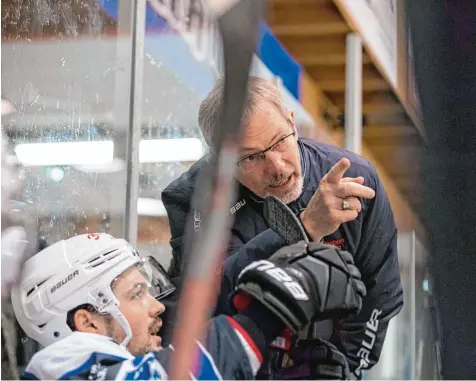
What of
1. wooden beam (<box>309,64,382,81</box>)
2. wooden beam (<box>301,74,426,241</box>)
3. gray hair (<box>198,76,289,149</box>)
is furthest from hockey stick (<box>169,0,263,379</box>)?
wooden beam (<box>301,74,426,241</box>)

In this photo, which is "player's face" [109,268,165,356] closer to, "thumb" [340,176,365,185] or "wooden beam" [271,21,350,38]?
"thumb" [340,176,365,185]

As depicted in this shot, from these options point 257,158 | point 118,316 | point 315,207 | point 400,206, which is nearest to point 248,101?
point 257,158

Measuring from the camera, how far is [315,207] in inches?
54.4

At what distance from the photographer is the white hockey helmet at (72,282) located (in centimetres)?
145

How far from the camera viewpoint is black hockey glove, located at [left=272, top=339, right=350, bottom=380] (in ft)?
4.47

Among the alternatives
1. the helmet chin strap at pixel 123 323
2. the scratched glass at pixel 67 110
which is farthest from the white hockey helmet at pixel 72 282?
the scratched glass at pixel 67 110

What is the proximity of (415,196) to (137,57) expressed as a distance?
0.62 metres

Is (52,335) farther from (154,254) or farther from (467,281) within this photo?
(467,281)

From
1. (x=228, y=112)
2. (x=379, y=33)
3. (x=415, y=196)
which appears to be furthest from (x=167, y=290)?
(x=379, y=33)

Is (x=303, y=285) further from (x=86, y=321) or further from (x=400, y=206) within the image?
(x=86, y=321)

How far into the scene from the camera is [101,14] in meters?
1.70

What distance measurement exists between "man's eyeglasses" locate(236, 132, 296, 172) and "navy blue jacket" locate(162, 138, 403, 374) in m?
0.03

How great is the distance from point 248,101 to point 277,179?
0.44 ft

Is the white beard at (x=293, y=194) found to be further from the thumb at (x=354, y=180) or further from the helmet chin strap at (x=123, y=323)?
the helmet chin strap at (x=123, y=323)
